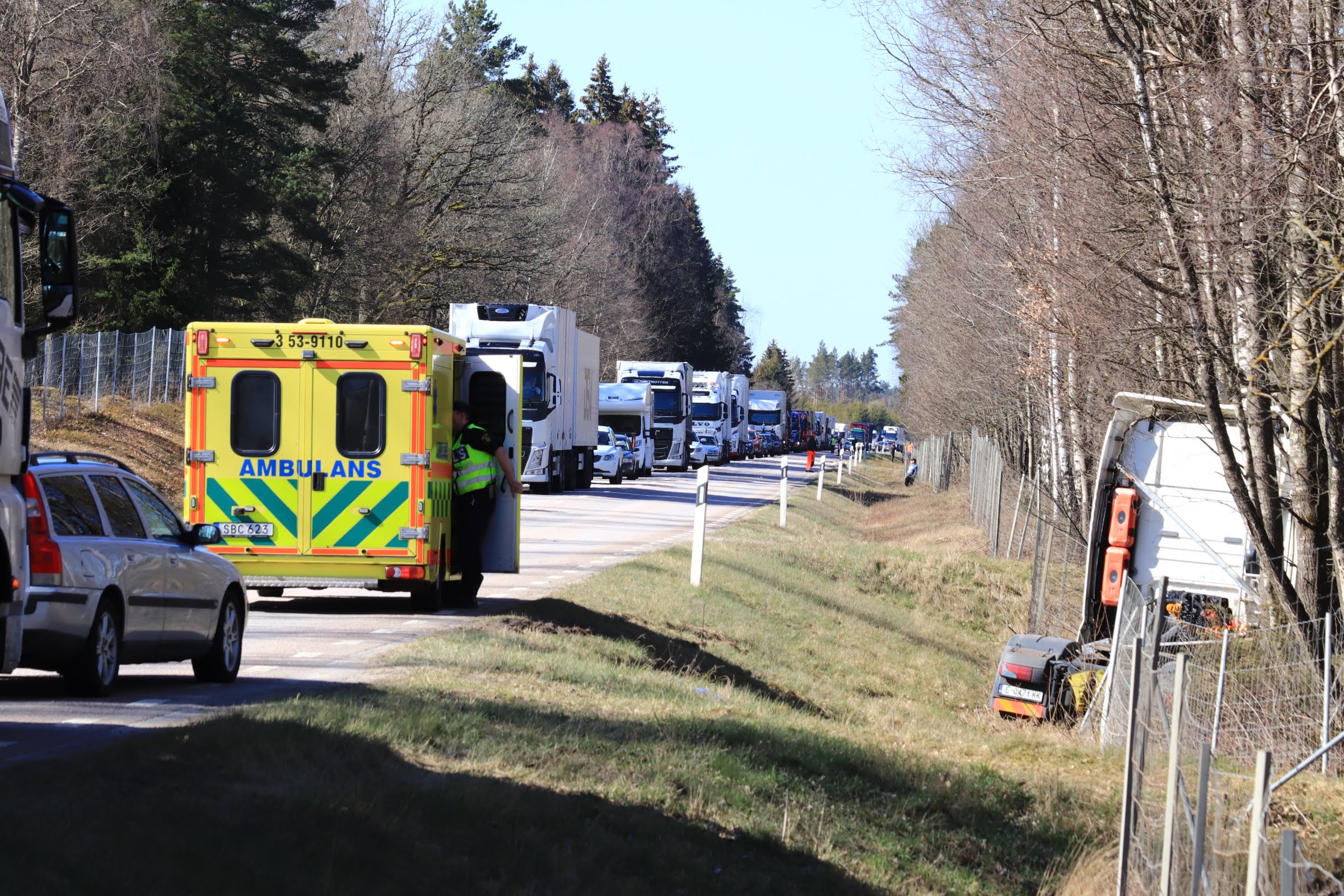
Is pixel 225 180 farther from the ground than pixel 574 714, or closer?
farther from the ground

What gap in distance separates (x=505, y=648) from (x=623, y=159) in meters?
78.9

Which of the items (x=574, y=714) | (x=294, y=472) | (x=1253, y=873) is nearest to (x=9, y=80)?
(x=294, y=472)

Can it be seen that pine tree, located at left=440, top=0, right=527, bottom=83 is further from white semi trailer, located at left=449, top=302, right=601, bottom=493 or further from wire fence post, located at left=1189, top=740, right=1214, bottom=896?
wire fence post, located at left=1189, top=740, right=1214, bottom=896

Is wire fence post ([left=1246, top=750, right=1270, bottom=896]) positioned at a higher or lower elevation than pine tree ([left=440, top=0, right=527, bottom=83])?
lower

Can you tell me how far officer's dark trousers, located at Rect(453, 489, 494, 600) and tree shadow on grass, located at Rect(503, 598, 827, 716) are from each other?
0.53 m

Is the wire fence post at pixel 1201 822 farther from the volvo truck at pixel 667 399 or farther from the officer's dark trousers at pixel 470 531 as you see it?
the volvo truck at pixel 667 399

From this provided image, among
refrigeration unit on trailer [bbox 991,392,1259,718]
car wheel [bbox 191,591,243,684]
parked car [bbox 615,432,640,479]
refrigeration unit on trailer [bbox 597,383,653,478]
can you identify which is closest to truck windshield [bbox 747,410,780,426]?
refrigeration unit on trailer [bbox 597,383,653,478]

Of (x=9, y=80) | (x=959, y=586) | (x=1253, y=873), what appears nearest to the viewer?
(x=1253, y=873)

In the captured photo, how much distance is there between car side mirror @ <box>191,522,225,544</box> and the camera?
34.0 feet

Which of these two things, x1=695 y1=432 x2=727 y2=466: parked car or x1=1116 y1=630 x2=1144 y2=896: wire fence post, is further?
x1=695 y1=432 x2=727 y2=466: parked car

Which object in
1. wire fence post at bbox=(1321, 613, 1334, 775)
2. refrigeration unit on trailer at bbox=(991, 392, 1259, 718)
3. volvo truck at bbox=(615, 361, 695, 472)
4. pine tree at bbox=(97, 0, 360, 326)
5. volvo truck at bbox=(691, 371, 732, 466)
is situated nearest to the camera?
wire fence post at bbox=(1321, 613, 1334, 775)

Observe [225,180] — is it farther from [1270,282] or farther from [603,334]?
[603,334]

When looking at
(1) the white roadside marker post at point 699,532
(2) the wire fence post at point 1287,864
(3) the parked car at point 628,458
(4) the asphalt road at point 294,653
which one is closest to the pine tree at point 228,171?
(3) the parked car at point 628,458

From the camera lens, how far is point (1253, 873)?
15.9 ft
